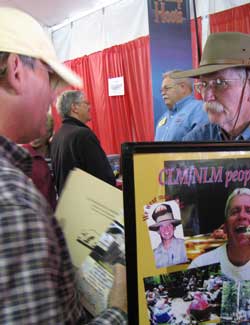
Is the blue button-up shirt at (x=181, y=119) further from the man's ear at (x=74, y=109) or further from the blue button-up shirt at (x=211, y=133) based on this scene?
the man's ear at (x=74, y=109)

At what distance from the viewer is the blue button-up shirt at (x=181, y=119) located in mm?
1682

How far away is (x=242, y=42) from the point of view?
139 centimetres

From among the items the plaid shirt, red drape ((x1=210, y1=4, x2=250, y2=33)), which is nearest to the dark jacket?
the plaid shirt

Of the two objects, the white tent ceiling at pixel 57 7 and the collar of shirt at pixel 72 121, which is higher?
the white tent ceiling at pixel 57 7

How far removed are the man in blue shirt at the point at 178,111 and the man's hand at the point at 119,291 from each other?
2.89 feet

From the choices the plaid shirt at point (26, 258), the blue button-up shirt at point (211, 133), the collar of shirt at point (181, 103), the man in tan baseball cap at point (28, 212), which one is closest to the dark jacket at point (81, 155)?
the collar of shirt at point (181, 103)

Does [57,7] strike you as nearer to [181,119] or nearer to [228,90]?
[181,119]

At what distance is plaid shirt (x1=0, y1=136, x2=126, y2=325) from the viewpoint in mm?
511

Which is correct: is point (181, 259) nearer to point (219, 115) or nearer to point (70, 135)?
point (219, 115)

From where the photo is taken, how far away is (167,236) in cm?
73

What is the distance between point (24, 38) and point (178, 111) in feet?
5.13

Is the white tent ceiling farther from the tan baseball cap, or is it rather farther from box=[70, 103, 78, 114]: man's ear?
the tan baseball cap

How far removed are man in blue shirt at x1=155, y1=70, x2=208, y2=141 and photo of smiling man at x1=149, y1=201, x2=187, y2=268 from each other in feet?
2.62

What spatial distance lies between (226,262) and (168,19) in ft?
6.40
